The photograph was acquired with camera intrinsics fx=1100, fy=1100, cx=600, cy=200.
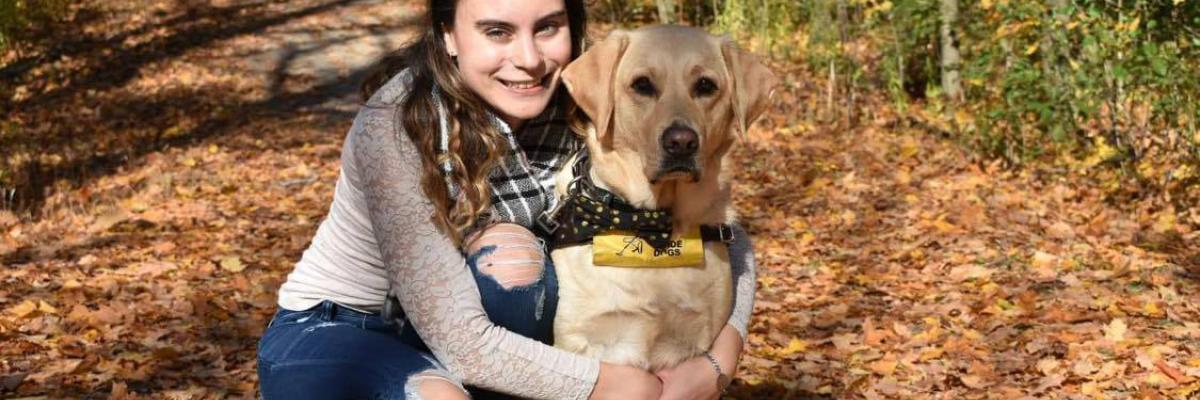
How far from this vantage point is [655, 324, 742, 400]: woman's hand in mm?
2701

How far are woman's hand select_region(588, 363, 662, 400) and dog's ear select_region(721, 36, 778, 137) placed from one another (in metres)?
0.68

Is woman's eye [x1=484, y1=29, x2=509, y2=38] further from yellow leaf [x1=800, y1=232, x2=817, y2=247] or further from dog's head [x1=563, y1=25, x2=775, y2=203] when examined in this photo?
yellow leaf [x1=800, y1=232, x2=817, y2=247]

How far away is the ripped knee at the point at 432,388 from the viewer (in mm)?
2574

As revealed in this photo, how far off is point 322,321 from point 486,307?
1.56 ft

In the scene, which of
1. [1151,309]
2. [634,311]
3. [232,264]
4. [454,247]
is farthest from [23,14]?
[1151,309]

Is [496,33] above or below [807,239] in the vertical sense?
above

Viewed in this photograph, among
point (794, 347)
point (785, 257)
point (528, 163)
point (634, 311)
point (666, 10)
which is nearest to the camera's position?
point (634, 311)

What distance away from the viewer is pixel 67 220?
649cm

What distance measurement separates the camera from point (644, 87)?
280 centimetres

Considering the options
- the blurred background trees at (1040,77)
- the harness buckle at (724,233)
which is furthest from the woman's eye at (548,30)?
the blurred background trees at (1040,77)

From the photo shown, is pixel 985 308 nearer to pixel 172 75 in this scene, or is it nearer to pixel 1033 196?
pixel 1033 196

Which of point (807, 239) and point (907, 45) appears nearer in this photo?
point (807, 239)

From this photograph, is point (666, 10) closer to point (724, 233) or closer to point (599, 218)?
point (724, 233)

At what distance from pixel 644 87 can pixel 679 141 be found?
192 millimetres
